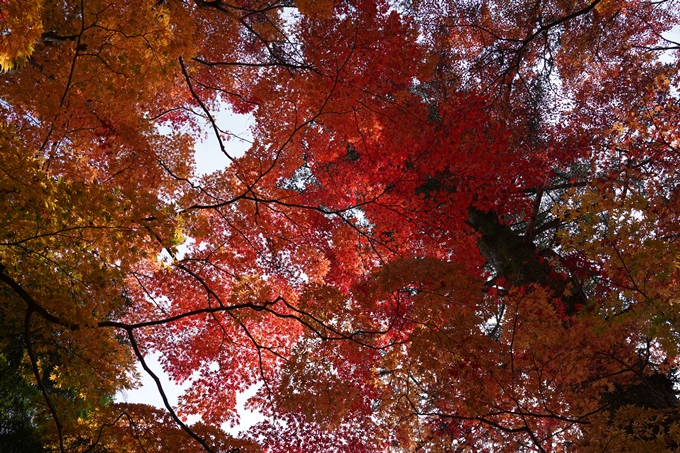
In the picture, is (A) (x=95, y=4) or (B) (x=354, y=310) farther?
(B) (x=354, y=310)

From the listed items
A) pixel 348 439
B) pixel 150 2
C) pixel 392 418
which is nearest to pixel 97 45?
pixel 150 2

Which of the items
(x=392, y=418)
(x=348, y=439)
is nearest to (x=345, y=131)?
(x=392, y=418)

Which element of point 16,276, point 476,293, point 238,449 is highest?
point 16,276

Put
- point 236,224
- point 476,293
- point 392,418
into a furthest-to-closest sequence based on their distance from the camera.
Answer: point 236,224, point 392,418, point 476,293

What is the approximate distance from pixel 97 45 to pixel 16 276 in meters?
2.53

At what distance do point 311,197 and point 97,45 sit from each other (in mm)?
10525

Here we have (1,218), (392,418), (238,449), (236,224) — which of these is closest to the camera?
(1,218)

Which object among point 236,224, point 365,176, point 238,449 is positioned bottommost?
point 238,449

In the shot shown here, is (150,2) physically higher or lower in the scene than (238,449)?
higher

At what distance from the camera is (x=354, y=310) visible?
19.7 feet

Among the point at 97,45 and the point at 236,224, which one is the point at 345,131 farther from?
the point at 97,45

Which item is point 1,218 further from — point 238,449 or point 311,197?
point 311,197

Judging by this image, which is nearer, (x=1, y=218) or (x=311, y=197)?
(x=1, y=218)

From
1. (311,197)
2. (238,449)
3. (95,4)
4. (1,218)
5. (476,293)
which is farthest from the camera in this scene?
(311,197)
